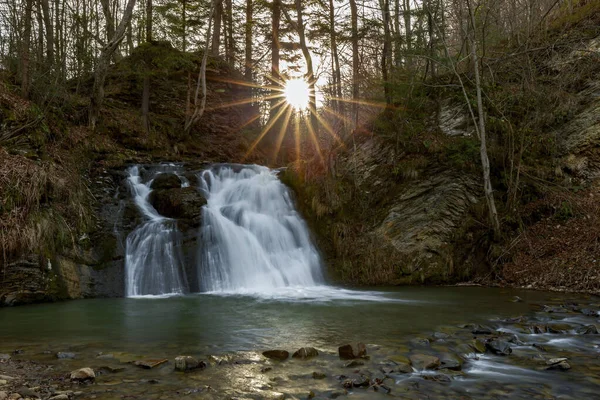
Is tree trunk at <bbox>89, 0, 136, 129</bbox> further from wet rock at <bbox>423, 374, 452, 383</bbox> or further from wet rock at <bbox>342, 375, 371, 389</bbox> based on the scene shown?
wet rock at <bbox>423, 374, 452, 383</bbox>

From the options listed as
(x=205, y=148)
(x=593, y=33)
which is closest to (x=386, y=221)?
(x=593, y=33)

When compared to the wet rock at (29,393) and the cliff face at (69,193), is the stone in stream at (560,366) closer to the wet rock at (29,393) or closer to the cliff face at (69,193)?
the wet rock at (29,393)

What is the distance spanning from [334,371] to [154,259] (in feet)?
24.4

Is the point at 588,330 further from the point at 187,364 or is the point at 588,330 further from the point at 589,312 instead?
the point at 187,364

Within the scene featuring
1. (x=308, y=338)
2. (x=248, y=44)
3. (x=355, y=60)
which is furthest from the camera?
(x=248, y=44)

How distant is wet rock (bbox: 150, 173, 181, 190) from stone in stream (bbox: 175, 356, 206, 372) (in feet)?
31.6

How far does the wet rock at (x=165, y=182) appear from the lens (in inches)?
509

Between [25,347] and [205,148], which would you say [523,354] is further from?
[205,148]

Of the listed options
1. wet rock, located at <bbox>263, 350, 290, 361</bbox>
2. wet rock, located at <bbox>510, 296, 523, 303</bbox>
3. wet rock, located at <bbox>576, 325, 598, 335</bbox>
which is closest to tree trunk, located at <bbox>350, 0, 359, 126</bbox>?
wet rock, located at <bbox>510, 296, 523, 303</bbox>

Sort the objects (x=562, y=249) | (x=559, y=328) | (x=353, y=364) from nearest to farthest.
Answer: (x=353, y=364)
(x=559, y=328)
(x=562, y=249)

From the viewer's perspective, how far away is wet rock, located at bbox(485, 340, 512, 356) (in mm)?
4508

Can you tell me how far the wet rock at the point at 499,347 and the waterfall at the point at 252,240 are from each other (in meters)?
6.32

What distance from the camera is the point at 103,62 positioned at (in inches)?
531

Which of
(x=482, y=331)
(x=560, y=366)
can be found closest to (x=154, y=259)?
(x=482, y=331)
